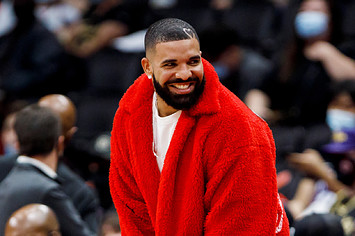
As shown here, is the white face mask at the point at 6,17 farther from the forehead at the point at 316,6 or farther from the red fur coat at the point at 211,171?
the red fur coat at the point at 211,171

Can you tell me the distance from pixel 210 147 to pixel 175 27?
0.35m

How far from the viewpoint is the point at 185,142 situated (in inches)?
73.2

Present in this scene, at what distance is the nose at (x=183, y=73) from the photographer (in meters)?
1.76

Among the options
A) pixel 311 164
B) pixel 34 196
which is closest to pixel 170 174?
pixel 34 196

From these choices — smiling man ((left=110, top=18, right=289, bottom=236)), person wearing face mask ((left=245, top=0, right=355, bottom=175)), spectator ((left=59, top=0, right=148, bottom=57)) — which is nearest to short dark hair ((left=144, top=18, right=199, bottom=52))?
smiling man ((left=110, top=18, right=289, bottom=236))

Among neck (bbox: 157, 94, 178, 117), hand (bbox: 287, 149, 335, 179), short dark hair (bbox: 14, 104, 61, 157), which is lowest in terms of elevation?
hand (bbox: 287, 149, 335, 179)

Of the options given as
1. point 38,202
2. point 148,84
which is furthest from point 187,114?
point 38,202

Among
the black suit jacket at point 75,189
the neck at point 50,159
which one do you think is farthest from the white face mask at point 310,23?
the neck at point 50,159

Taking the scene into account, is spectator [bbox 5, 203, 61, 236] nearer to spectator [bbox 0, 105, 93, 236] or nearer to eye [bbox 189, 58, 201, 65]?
spectator [bbox 0, 105, 93, 236]

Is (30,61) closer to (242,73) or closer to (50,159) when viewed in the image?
(242,73)

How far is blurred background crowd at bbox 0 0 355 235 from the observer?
11.3 ft

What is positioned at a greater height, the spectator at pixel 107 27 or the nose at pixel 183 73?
the nose at pixel 183 73

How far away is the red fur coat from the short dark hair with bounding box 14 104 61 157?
63cm

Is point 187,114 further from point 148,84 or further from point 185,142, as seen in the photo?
point 148,84
